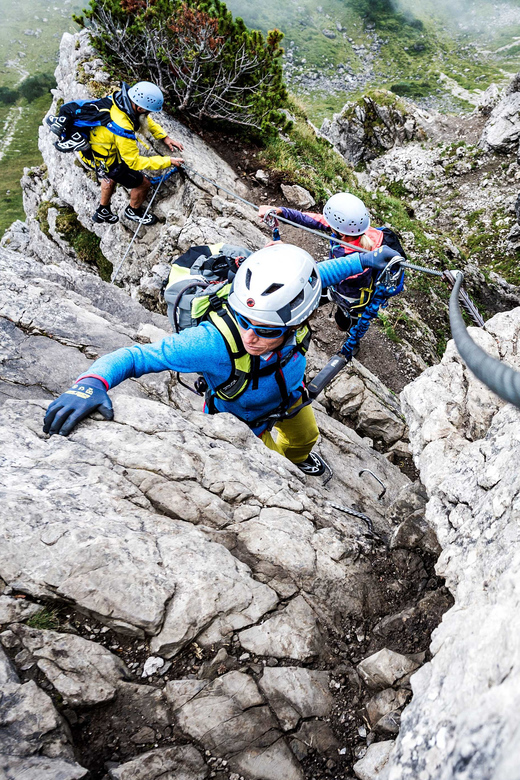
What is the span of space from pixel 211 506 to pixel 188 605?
1137 millimetres

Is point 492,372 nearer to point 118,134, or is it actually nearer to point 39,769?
point 39,769

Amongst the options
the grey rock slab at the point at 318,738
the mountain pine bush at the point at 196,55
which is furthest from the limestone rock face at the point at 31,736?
the mountain pine bush at the point at 196,55

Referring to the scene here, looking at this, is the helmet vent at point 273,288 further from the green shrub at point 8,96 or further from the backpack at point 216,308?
the green shrub at point 8,96

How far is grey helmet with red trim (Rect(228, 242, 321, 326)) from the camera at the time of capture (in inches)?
203

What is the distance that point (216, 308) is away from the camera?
5633mm

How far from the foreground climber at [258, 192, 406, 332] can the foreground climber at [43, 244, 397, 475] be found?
11.8 feet

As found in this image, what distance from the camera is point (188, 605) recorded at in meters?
3.90

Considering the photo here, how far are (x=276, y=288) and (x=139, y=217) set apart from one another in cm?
1133

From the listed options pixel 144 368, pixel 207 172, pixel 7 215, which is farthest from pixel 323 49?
pixel 144 368

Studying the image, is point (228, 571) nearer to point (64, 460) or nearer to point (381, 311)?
point (64, 460)

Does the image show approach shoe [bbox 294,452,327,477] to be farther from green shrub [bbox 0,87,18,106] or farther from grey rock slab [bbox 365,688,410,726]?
green shrub [bbox 0,87,18,106]

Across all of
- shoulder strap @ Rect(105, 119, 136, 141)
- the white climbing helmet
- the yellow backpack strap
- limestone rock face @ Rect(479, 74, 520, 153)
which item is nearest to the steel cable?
the yellow backpack strap

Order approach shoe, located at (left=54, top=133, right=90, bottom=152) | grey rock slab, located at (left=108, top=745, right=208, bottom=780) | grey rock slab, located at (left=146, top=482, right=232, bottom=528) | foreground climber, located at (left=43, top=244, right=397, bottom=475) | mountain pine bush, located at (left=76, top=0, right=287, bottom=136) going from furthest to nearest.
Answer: mountain pine bush, located at (left=76, top=0, right=287, bottom=136)
approach shoe, located at (left=54, top=133, right=90, bottom=152)
foreground climber, located at (left=43, top=244, right=397, bottom=475)
grey rock slab, located at (left=146, top=482, right=232, bottom=528)
grey rock slab, located at (left=108, top=745, right=208, bottom=780)

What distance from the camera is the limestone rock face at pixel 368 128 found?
4184 centimetres
